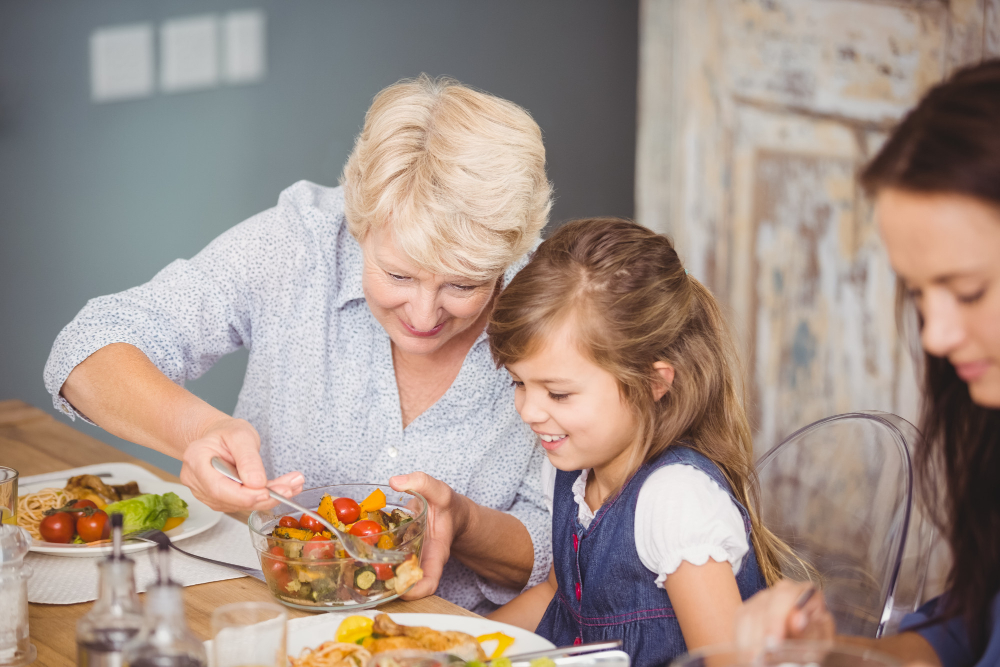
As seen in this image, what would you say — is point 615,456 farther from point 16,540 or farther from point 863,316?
point 863,316

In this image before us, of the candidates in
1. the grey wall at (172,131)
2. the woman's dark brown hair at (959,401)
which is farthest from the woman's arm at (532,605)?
the grey wall at (172,131)

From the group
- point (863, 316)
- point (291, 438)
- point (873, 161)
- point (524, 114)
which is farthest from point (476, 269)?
point (863, 316)

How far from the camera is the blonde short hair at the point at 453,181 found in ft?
4.57

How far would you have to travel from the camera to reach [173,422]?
4.50ft

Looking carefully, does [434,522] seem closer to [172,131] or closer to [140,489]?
[140,489]

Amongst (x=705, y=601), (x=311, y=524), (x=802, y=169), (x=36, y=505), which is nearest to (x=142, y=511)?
(x=36, y=505)

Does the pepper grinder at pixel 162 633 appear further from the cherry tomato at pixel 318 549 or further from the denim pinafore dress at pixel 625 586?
the denim pinafore dress at pixel 625 586

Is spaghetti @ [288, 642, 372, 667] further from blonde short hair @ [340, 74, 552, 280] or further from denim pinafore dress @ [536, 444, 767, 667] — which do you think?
blonde short hair @ [340, 74, 552, 280]

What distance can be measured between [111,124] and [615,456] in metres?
2.16

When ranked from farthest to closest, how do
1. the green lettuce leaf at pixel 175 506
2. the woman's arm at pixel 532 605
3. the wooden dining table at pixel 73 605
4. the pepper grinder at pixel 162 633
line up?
the woman's arm at pixel 532 605, the green lettuce leaf at pixel 175 506, the wooden dining table at pixel 73 605, the pepper grinder at pixel 162 633

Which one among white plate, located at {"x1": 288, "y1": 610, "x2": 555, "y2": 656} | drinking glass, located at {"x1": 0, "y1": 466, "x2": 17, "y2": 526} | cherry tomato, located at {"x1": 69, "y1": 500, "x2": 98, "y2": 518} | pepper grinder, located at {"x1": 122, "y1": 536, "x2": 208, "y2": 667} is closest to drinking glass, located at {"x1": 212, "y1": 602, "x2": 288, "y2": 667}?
pepper grinder, located at {"x1": 122, "y1": 536, "x2": 208, "y2": 667}

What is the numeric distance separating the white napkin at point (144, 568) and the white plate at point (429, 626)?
0.18 metres

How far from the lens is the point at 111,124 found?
2754mm

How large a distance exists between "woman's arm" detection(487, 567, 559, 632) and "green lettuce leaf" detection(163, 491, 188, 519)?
550 millimetres
